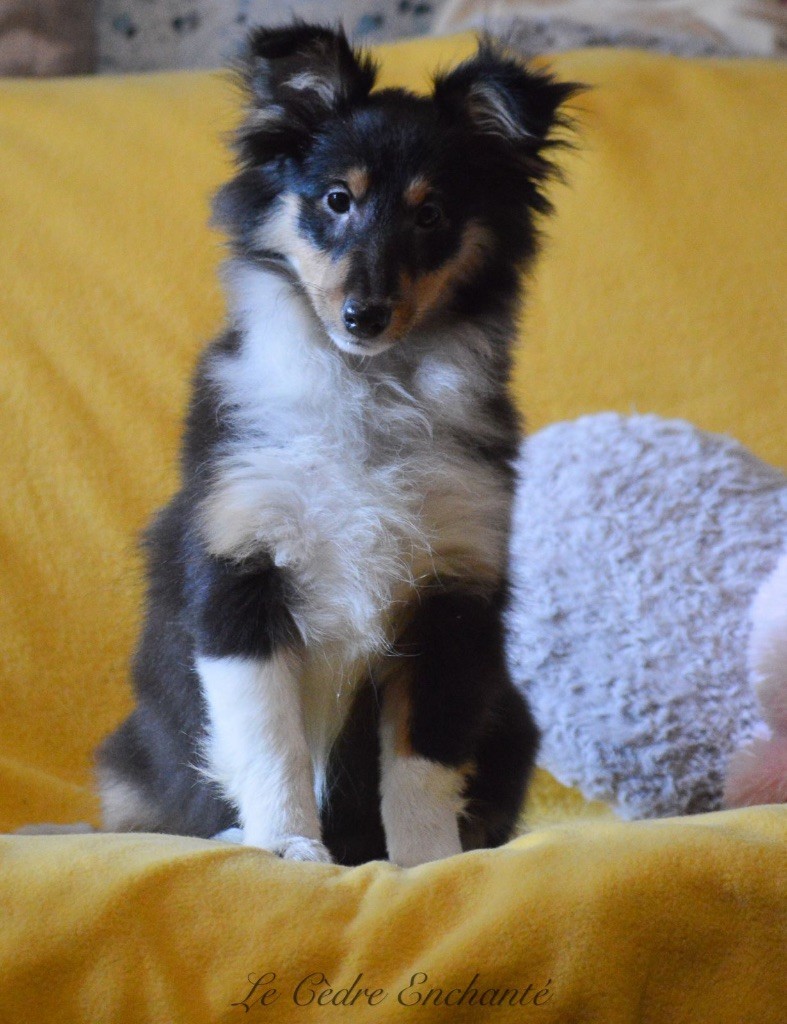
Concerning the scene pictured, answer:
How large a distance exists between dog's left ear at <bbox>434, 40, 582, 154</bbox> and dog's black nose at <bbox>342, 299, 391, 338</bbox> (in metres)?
0.40

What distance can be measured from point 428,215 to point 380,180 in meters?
0.10

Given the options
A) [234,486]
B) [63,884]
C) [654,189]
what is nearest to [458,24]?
[654,189]

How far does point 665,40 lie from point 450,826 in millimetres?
2770

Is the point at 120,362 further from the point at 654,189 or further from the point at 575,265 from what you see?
the point at 654,189

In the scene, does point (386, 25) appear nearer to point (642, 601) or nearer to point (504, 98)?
point (504, 98)

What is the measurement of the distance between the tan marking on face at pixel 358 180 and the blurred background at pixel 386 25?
1.86 m

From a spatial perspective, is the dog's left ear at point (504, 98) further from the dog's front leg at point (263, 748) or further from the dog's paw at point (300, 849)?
the dog's paw at point (300, 849)

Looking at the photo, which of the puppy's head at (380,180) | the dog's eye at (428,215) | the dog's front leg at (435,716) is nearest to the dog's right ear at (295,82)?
the puppy's head at (380,180)

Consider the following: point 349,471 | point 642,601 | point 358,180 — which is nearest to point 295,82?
point 358,180

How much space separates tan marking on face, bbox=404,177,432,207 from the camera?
1.81m

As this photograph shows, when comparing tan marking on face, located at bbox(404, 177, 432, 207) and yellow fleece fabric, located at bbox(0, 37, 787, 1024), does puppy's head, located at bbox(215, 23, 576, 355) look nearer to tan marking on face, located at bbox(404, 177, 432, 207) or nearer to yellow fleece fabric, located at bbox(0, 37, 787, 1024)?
tan marking on face, located at bbox(404, 177, 432, 207)

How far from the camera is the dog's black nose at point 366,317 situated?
1720 mm

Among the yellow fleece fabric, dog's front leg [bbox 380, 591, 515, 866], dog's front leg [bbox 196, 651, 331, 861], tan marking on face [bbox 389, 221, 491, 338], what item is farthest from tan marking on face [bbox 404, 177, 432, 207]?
dog's front leg [bbox 196, 651, 331, 861]

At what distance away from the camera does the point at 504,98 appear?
6.10 ft
